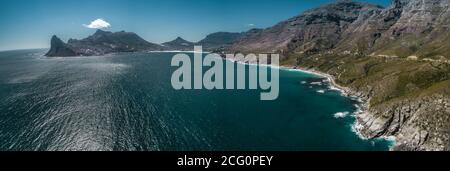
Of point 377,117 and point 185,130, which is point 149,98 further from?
point 377,117

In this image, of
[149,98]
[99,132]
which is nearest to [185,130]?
[99,132]

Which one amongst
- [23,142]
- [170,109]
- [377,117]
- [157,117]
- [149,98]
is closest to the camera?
[23,142]
